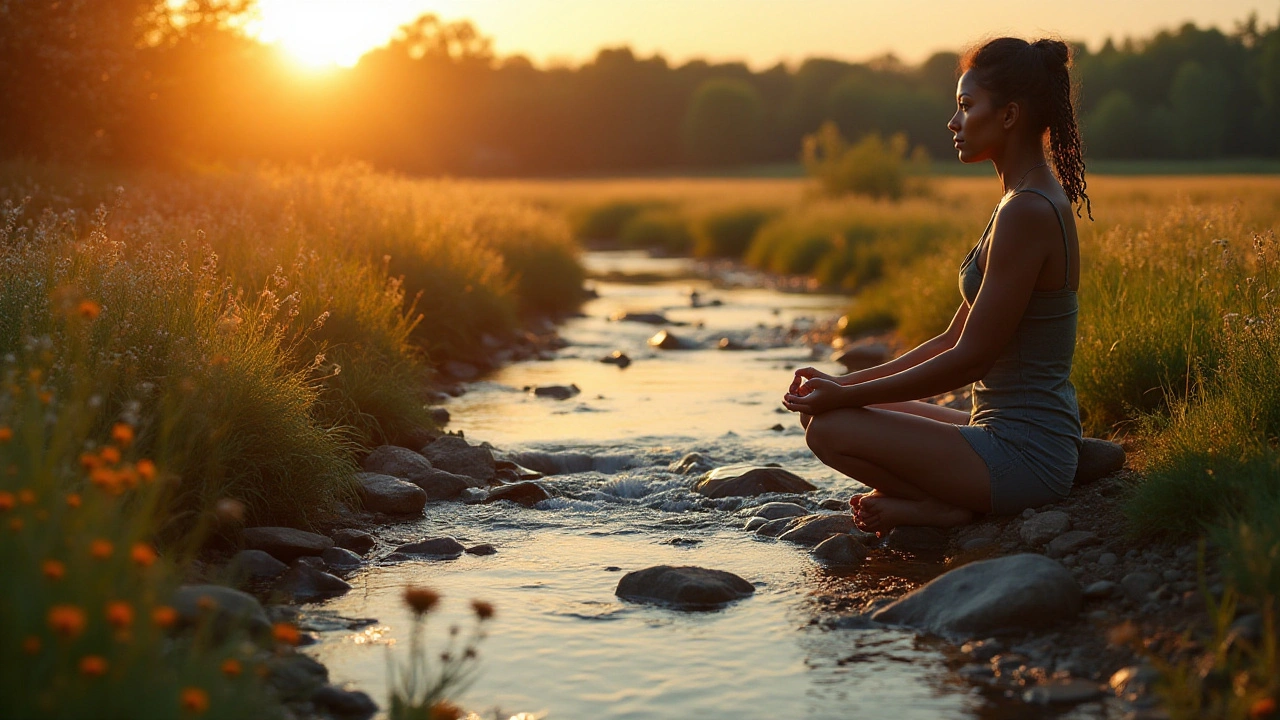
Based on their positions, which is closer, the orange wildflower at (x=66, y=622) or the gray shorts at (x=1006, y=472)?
the orange wildflower at (x=66, y=622)

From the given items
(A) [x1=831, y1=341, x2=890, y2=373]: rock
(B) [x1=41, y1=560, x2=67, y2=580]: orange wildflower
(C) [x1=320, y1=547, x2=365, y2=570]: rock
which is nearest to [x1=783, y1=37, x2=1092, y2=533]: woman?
(C) [x1=320, y1=547, x2=365, y2=570]: rock

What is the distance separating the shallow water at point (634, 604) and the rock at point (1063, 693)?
0.56 ft

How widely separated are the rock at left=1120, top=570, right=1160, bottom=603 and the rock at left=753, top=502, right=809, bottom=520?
1.96m

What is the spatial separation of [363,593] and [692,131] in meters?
71.5

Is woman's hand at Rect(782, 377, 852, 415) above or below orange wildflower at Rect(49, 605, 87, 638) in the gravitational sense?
below

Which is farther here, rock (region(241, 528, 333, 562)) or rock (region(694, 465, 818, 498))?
rock (region(694, 465, 818, 498))

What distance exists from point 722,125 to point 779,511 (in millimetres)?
70253

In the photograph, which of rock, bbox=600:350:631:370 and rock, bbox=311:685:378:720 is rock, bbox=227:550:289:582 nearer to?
rock, bbox=311:685:378:720

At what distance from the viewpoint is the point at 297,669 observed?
3.78m

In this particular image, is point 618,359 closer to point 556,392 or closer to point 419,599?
point 556,392

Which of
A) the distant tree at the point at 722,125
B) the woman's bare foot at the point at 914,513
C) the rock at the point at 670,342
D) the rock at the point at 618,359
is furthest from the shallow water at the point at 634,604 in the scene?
the distant tree at the point at 722,125

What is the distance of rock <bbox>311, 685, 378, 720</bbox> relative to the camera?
362 cm

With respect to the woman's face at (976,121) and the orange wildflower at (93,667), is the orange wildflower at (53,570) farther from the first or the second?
the woman's face at (976,121)

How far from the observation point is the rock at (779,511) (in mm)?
6137
